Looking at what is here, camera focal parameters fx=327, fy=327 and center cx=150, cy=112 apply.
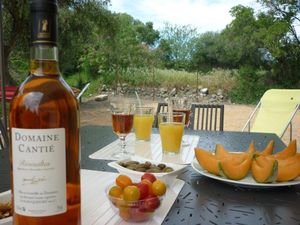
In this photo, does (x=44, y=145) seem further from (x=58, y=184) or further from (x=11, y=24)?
Result: (x=11, y=24)

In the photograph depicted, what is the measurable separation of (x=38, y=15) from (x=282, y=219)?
557 millimetres

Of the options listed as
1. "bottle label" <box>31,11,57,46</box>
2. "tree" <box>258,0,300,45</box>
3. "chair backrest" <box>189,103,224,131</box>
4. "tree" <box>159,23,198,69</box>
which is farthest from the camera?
"tree" <box>159,23,198,69</box>

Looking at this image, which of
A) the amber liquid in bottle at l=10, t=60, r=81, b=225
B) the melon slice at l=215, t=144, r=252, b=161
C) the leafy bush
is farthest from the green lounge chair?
the leafy bush

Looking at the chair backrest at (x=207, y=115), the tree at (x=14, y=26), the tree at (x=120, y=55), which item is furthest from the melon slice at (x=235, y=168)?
the tree at (x=120, y=55)

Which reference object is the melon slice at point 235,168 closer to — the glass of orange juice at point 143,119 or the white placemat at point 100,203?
the white placemat at point 100,203

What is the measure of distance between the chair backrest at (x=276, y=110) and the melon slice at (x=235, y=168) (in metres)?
1.86

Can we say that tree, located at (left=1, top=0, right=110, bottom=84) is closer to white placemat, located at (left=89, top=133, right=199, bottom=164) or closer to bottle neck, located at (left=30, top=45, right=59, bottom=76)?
white placemat, located at (left=89, top=133, right=199, bottom=164)

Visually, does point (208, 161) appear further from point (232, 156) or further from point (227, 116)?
point (227, 116)

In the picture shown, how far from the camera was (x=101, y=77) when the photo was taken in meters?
9.61

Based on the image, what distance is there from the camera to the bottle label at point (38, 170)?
1.41ft

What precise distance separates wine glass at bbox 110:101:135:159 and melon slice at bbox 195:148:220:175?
365mm

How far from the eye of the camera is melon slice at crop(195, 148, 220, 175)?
820 mm

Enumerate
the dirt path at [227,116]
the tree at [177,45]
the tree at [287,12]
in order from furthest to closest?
the tree at [177,45], the tree at [287,12], the dirt path at [227,116]

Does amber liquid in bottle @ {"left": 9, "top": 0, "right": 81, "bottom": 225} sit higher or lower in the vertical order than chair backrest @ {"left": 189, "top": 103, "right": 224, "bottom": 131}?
higher
